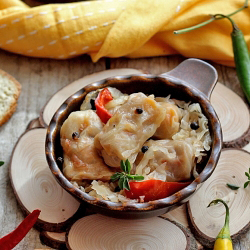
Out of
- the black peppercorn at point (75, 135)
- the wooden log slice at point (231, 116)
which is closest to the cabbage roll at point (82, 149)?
the black peppercorn at point (75, 135)

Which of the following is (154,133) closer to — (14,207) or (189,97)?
(189,97)

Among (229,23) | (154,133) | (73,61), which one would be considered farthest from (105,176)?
(229,23)

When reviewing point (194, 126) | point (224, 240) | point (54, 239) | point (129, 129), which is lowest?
point (54, 239)

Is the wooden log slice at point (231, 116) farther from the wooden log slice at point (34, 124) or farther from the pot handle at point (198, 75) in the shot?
the wooden log slice at point (34, 124)

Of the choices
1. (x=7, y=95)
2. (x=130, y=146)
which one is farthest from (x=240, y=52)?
(x=7, y=95)

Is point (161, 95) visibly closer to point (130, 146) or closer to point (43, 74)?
point (130, 146)

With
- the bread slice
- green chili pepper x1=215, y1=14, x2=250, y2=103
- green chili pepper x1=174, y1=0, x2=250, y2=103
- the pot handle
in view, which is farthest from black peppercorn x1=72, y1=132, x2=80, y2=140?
green chili pepper x1=215, y1=14, x2=250, y2=103
